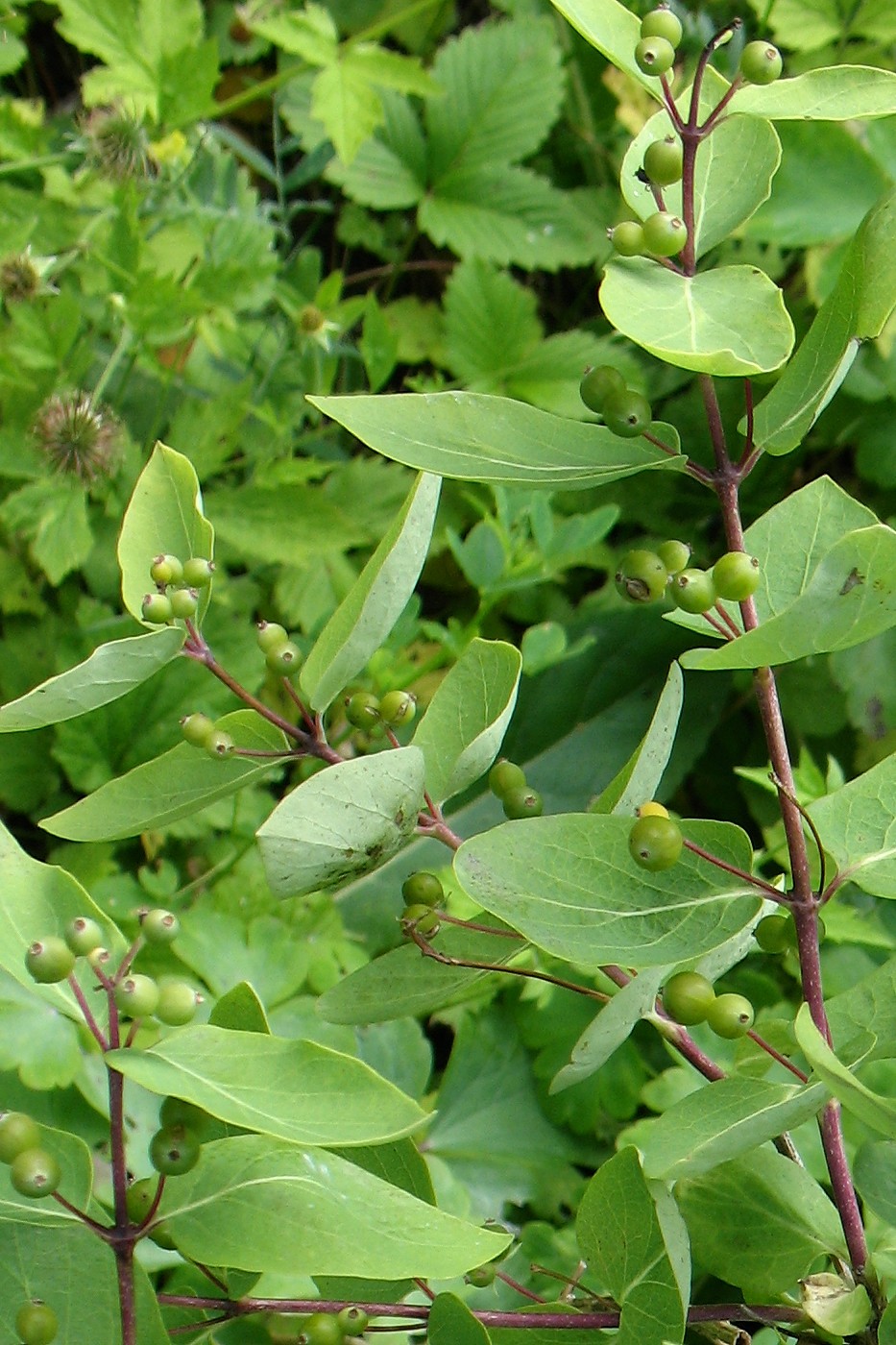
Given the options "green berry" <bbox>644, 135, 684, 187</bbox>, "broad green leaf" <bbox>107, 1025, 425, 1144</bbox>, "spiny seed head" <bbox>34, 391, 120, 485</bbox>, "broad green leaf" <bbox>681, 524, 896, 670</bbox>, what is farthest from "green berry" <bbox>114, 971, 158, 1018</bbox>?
"spiny seed head" <bbox>34, 391, 120, 485</bbox>

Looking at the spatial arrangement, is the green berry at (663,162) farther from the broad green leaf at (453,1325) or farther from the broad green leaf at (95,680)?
the broad green leaf at (453,1325)

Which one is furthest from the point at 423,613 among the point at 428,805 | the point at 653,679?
the point at 428,805

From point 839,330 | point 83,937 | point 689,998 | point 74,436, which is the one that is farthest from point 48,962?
point 74,436

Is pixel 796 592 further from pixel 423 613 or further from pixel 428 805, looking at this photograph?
pixel 423 613

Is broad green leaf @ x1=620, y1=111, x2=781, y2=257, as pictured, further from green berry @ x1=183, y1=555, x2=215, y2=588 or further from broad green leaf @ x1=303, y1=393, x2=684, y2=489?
green berry @ x1=183, y1=555, x2=215, y2=588

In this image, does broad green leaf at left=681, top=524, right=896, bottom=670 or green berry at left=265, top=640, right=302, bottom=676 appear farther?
green berry at left=265, top=640, right=302, bottom=676

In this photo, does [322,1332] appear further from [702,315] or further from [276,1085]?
[702,315]

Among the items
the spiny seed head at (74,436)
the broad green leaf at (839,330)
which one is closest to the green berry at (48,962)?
the broad green leaf at (839,330)
